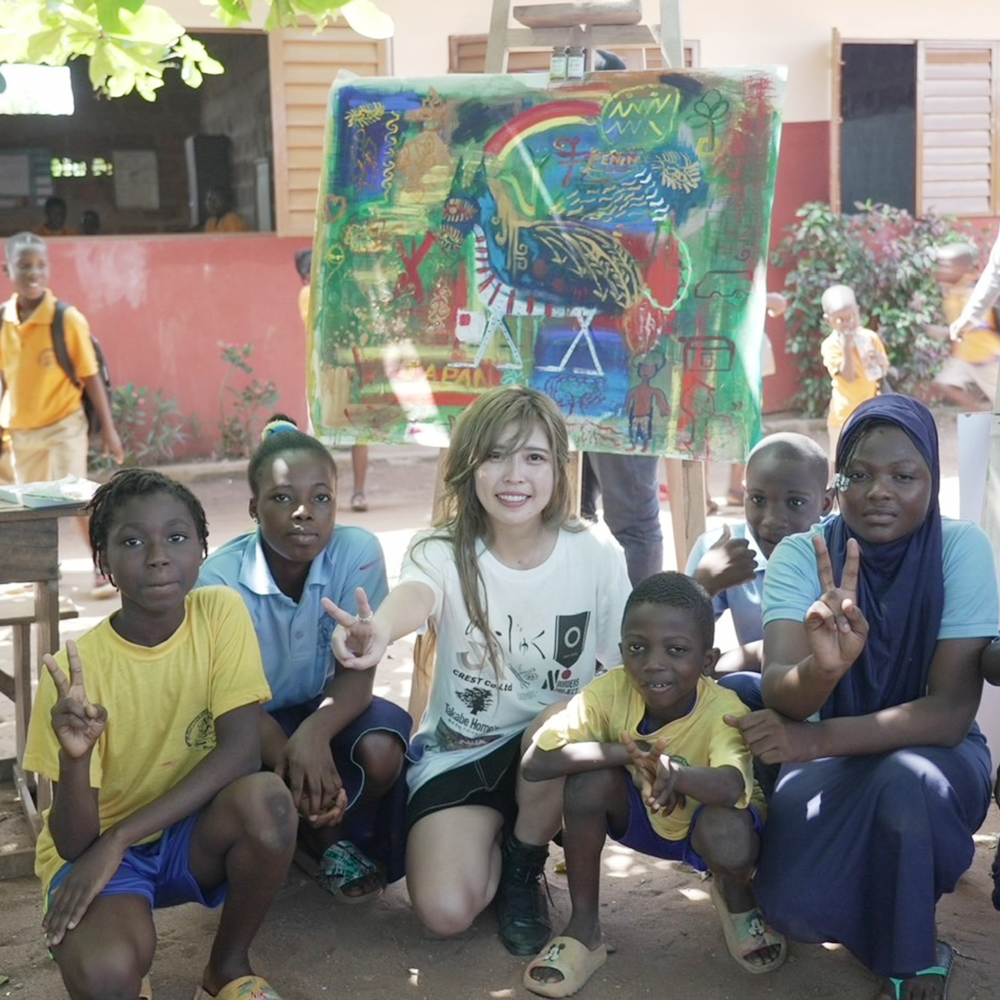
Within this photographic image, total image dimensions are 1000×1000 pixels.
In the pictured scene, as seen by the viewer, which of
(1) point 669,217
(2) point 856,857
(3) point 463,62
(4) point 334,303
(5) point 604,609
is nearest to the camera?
(2) point 856,857

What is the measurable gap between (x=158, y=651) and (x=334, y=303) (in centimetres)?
185

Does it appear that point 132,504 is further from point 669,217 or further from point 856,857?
point 669,217

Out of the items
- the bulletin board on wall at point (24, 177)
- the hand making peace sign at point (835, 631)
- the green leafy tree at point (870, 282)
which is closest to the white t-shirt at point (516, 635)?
the hand making peace sign at point (835, 631)

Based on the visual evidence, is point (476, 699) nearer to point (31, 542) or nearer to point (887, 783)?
point (887, 783)

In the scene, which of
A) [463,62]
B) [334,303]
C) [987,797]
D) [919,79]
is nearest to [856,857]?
[987,797]

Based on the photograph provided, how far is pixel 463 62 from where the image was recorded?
353 inches

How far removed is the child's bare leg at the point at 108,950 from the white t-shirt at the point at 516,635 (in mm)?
756

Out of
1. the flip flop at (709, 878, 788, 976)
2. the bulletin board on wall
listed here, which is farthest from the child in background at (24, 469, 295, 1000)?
the bulletin board on wall

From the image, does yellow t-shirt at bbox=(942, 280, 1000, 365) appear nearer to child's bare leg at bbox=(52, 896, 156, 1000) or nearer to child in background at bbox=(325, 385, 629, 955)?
child in background at bbox=(325, 385, 629, 955)

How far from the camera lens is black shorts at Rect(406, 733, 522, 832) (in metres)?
3.01

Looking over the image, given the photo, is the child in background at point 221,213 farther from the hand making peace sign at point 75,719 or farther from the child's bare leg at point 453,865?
the hand making peace sign at point 75,719

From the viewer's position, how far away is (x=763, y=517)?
3.28 m

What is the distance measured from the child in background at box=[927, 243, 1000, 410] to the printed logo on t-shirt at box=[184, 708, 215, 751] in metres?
4.74

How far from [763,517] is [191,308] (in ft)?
20.8
